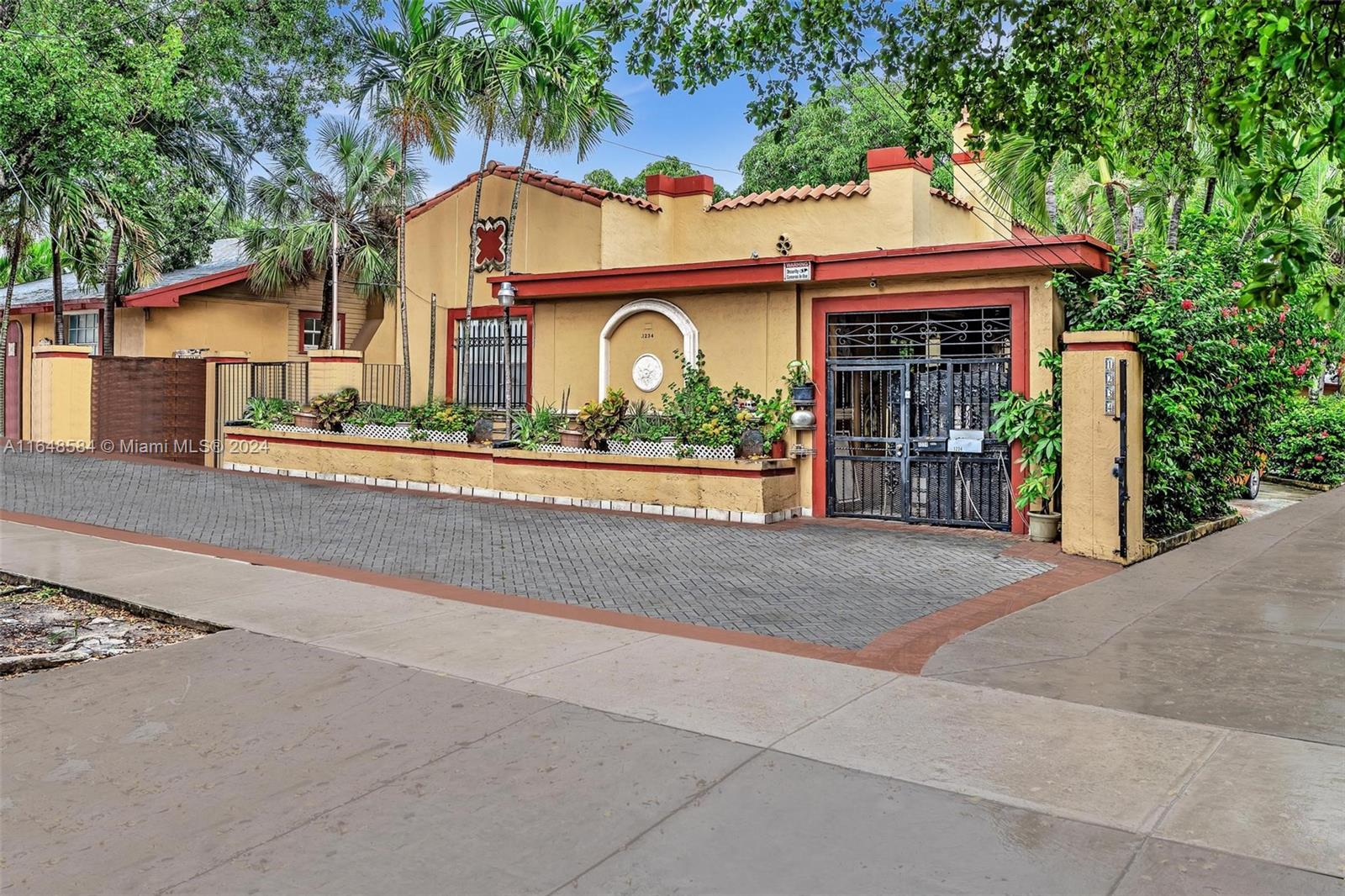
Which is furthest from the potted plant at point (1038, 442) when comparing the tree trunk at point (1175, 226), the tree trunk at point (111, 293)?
the tree trunk at point (111, 293)

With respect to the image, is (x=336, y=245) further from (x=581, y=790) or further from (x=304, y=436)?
(x=581, y=790)

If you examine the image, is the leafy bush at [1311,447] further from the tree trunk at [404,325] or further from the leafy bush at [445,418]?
the tree trunk at [404,325]

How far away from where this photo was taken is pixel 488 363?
19.7 m

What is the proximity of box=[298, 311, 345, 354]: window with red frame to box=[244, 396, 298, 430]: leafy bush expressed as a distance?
6520 mm

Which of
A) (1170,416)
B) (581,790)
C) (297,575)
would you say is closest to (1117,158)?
(1170,416)

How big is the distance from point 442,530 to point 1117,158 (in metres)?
8.75

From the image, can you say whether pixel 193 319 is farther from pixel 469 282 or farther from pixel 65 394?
pixel 469 282

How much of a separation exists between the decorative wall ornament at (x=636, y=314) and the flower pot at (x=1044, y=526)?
5397 mm

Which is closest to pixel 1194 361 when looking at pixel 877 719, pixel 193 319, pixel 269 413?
pixel 877 719

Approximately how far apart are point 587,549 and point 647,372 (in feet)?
16.5

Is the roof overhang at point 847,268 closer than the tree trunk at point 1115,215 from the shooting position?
Yes

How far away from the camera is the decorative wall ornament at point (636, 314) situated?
15344 mm

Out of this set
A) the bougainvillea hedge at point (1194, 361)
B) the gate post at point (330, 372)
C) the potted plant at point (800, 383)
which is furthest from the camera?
the gate post at point (330, 372)

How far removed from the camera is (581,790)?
4637mm
